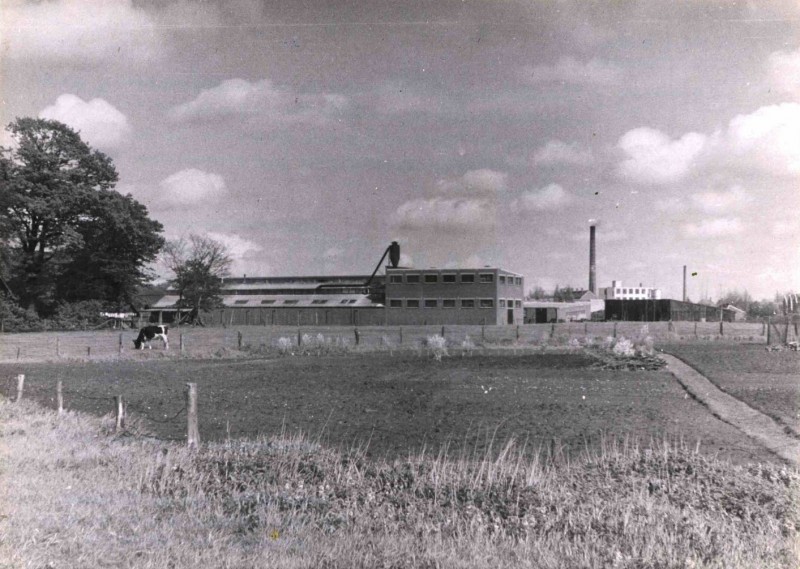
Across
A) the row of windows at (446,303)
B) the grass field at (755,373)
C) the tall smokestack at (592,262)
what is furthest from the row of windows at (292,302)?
the grass field at (755,373)

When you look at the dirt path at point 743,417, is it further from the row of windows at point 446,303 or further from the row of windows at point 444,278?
the row of windows at point 444,278

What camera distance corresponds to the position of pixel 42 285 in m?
41.4

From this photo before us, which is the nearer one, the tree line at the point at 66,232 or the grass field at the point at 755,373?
the grass field at the point at 755,373

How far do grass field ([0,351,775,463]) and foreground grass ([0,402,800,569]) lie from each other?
2003 mm

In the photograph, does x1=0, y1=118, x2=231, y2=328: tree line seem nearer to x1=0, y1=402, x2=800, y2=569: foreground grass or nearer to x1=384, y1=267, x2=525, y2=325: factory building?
x1=384, y1=267, x2=525, y2=325: factory building

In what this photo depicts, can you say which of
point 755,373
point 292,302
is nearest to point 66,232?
point 292,302

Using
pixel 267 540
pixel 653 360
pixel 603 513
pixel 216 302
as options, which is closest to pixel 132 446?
pixel 267 540

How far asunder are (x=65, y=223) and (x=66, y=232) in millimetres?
1360

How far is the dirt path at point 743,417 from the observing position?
34.3 ft

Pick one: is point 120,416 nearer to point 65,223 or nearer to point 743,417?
point 743,417

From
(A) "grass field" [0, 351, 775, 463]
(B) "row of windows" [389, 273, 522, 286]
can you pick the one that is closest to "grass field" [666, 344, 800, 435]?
(A) "grass field" [0, 351, 775, 463]

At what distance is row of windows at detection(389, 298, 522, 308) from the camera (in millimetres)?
61438

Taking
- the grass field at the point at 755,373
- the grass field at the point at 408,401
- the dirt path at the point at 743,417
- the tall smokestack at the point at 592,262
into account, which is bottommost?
the grass field at the point at 408,401

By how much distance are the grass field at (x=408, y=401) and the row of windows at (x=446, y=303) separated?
35.5 meters
